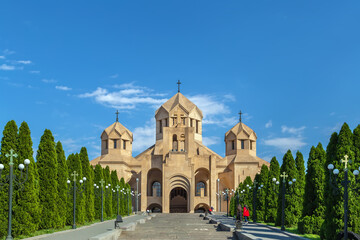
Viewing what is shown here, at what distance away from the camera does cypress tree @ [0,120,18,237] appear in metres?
15.5

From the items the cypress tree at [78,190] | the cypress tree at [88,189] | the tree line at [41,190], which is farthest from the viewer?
the cypress tree at [88,189]

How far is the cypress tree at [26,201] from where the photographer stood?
16000 millimetres

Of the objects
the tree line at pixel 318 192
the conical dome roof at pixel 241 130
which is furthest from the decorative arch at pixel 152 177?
the tree line at pixel 318 192

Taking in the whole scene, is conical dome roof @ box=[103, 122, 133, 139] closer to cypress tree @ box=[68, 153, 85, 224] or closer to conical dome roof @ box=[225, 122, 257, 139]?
conical dome roof @ box=[225, 122, 257, 139]

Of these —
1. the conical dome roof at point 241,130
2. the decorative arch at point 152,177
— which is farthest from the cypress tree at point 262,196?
the decorative arch at point 152,177

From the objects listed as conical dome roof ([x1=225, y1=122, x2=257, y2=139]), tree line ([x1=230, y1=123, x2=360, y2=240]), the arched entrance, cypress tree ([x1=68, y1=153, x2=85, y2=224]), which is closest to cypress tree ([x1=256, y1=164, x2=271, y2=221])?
tree line ([x1=230, y1=123, x2=360, y2=240])

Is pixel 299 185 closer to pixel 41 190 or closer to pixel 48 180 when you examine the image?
pixel 48 180

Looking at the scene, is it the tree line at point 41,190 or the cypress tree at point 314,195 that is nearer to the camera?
the tree line at point 41,190

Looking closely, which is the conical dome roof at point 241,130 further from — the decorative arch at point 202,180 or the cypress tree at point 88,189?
the cypress tree at point 88,189

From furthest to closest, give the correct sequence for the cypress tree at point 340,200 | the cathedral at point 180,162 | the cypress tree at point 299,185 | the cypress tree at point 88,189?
the cathedral at point 180,162 < the cypress tree at point 88,189 < the cypress tree at point 299,185 < the cypress tree at point 340,200

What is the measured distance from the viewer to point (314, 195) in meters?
19.2

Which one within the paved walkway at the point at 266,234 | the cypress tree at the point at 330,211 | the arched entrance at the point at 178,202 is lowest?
the arched entrance at the point at 178,202

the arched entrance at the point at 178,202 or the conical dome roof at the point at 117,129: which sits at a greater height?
the conical dome roof at the point at 117,129

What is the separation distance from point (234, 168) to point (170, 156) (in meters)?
7.91
